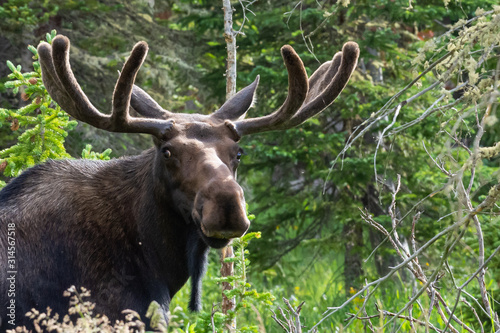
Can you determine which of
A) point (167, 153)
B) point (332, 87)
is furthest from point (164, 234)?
point (332, 87)

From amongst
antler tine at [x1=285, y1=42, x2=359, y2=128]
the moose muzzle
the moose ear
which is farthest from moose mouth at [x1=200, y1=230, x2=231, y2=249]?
antler tine at [x1=285, y1=42, x2=359, y2=128]

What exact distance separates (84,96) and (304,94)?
139cm

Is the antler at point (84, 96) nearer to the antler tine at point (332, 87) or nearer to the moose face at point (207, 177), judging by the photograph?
the moose face at point (207, 177)

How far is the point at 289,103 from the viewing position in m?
4.45

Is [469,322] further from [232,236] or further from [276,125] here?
[232,236]

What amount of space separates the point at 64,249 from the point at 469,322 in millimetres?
3754


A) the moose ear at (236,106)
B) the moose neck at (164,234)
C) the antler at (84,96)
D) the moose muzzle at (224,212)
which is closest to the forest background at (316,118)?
the moose ear at (236,106)

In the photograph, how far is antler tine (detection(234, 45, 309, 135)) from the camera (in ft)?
13.5

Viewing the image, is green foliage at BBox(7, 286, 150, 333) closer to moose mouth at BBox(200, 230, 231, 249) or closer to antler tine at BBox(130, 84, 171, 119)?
moose mouth at BBox(200, 230, 231, 249)

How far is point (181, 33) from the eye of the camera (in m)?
9.88

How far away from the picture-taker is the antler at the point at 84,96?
3.94 metres

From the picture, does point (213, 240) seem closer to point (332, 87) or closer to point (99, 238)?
point (99, 238)

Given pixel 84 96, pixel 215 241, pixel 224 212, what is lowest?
pixel 215 241

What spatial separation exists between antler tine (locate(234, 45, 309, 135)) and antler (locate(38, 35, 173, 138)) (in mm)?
561
